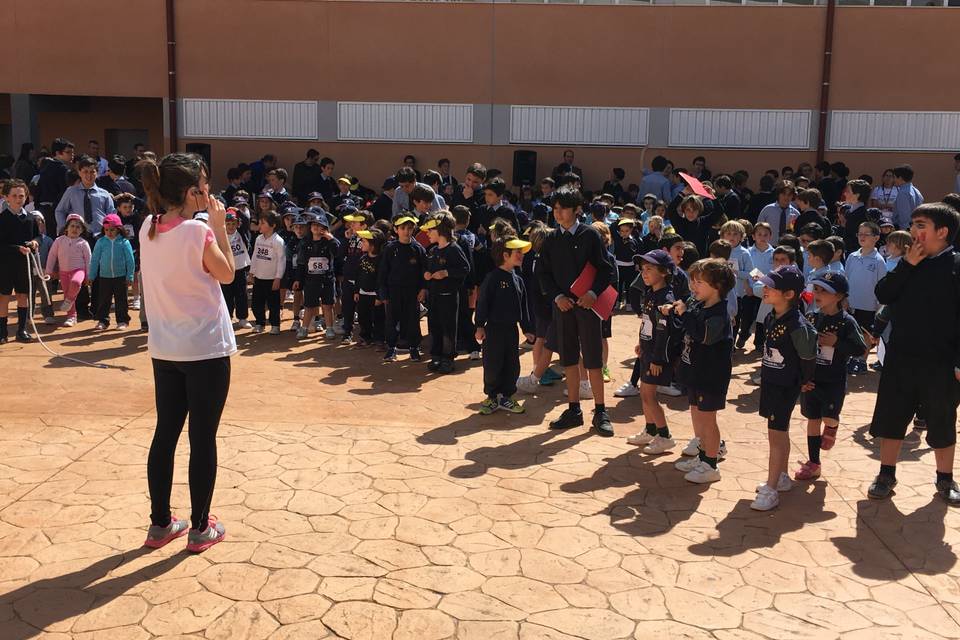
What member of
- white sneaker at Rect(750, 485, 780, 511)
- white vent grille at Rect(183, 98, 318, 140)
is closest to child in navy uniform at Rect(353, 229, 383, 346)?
white sneaker at Rect(750, 485, 780, 511)

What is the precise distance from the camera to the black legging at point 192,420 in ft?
16.0

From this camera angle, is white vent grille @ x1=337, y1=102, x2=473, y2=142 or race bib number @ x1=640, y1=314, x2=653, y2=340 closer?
race bib number @ x1=640, y1=314, x2=653, y2=340

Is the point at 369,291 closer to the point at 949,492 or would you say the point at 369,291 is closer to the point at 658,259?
the point at 658,259

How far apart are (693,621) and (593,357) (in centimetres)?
322

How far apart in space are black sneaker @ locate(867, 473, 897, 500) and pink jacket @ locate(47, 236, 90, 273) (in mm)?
9336

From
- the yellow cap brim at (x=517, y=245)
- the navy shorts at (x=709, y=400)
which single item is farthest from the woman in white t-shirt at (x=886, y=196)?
the navy shorts at (x=709, y=400)

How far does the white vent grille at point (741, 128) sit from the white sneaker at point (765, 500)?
540 inches

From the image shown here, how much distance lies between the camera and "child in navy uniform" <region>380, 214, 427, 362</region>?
996 centimetres

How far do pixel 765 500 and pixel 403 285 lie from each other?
16.5ft

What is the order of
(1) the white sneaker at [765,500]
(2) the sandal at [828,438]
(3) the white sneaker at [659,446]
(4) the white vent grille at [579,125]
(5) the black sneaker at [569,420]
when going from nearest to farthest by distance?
1. (1) the white sneaker at [765,500]
2. (2) the sandal at [828,438]
3. (3) the white sneaker at [659,446]
4. (5) the black sneaker at [569,420]
5. (4) the white vent grille at [579,125]

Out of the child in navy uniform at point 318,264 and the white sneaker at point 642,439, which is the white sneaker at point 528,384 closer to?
the white sneaker at point 642,439

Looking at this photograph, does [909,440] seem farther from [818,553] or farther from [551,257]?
[551,257]

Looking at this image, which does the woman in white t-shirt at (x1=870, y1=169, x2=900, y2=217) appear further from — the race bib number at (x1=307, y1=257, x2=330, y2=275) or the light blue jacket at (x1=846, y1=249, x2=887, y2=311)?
the race bib number at (x1=307, y1=257, x2=330, y2=275)

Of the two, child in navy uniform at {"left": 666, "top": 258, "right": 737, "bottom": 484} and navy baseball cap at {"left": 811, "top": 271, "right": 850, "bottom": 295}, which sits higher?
navy baseball cap at {"left": 811, "top": 271, "right": 850, "bottom": 295}
